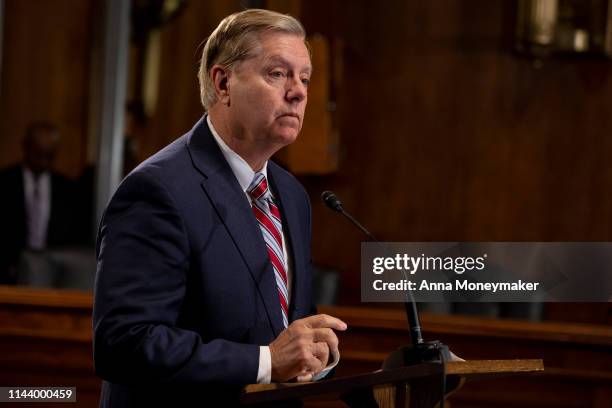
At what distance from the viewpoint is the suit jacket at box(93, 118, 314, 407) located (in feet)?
5.68

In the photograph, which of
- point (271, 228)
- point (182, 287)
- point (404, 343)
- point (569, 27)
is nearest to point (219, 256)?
point (182, 287)

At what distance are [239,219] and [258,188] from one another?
14 cm

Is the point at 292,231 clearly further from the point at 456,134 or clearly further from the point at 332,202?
the point at 456,134

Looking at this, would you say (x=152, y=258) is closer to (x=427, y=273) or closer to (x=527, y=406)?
(x=427, y=273)

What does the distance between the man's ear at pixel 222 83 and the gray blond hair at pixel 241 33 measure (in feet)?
0.03

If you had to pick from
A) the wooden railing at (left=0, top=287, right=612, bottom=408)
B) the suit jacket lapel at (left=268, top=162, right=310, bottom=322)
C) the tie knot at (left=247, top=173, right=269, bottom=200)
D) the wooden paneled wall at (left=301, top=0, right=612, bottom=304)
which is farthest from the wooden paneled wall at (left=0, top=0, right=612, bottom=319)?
the tie knot at (left=247, top=173, right=269, bottom=200)

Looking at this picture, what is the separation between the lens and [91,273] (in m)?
3.94

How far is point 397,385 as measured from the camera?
178 cm

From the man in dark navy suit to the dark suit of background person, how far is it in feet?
11.9

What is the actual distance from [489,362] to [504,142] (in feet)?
14.5

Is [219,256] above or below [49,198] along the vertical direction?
below

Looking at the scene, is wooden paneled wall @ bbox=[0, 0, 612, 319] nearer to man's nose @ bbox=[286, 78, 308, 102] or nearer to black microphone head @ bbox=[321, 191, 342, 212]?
black microphone head @ bbox=[321, 191, 342, 212]

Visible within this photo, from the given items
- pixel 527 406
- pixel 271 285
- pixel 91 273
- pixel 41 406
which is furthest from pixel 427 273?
pixel 91 273

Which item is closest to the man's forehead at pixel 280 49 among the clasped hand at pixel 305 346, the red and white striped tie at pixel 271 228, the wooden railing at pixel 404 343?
the red and white striped tie at pixel 271 228
